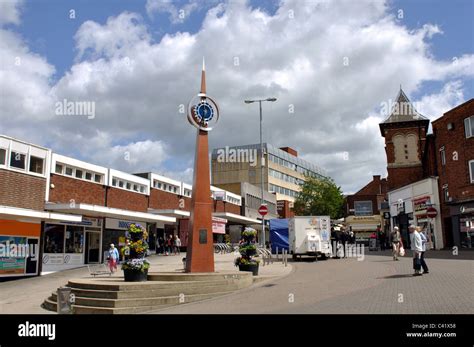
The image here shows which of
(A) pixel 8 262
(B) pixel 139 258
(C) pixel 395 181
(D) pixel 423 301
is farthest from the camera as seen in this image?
(C) pixel 395 181

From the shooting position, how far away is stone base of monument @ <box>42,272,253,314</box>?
11.6 m

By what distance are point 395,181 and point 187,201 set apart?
22.3 meters

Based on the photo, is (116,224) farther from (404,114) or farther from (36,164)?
(404,114)

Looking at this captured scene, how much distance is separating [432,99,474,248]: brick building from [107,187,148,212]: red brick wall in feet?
71.9

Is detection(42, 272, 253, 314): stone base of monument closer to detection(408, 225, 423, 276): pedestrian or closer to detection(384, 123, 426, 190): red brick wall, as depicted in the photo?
detection(408, 225, 423, 276): pedestrian

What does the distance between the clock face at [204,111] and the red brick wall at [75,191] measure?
10887mm

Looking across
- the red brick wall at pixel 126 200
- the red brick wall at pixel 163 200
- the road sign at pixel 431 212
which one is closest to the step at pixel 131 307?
the red brick wall at pixel 126 200

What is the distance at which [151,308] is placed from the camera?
459 inches

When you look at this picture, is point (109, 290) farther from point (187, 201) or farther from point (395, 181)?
point (395, 181)

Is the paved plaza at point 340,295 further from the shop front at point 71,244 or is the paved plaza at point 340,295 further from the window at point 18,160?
the window at point 18,160

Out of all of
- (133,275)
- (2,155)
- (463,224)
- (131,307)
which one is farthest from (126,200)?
(463,224)

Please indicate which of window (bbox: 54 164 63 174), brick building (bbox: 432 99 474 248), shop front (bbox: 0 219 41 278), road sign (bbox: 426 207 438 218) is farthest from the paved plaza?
road sign (bbox: 426 207 438 218)
